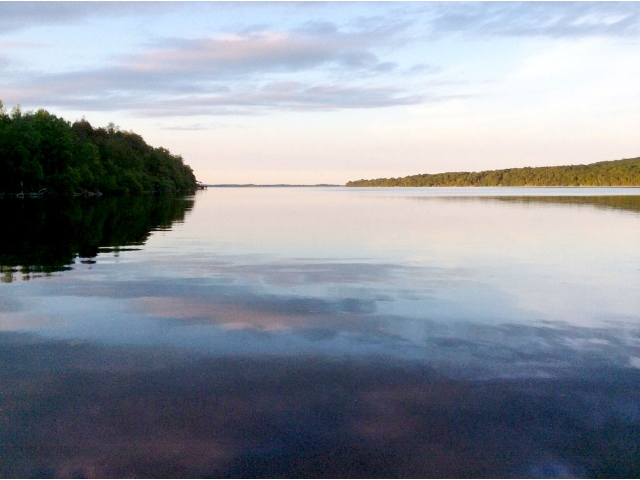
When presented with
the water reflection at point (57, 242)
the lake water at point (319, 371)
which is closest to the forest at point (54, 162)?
the water reflection at point (57, 242)

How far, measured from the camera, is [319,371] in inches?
314

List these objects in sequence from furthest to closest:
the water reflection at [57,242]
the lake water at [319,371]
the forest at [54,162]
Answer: the forest at [54,162] → the water reflection at [57,242] → the lake water at [319,371]

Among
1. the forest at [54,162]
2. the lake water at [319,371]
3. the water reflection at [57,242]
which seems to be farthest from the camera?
the forest at [54,162]

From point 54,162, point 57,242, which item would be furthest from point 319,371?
point 54,162

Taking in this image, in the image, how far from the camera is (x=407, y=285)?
1451 centimetres

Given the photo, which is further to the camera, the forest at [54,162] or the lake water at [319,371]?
the forest at [54,162]

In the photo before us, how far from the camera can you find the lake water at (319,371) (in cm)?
568

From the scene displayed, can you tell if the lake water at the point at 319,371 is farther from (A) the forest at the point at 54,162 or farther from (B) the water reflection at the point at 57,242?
(A) the forest at the point at 54,162

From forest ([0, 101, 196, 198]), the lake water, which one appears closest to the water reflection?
the lake water

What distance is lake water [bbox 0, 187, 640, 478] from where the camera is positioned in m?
5.68

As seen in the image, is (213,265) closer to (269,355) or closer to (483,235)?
(269,355)

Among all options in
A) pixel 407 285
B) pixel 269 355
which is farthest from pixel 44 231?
pixel 269 355

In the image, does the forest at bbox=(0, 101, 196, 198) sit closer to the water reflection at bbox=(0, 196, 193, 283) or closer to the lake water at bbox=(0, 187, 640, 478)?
the water reflection at bbox=(0, 196, 193, 283)

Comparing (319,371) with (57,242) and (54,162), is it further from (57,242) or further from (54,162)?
(54,162)
